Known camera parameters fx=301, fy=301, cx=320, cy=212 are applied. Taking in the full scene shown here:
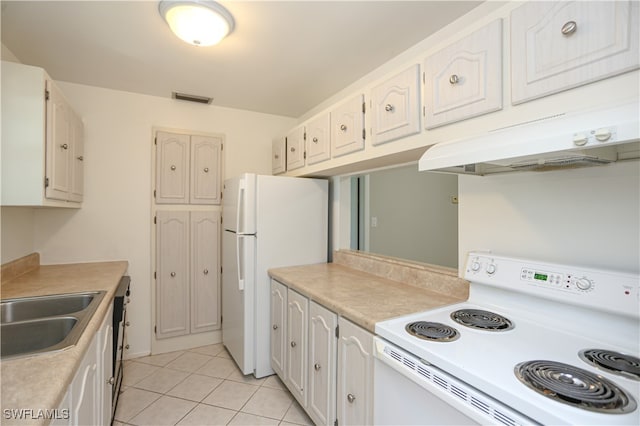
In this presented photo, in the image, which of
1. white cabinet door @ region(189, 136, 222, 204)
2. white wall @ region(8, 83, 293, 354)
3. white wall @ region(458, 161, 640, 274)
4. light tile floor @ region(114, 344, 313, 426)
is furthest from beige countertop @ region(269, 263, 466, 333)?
white wall @ region(8, 83, 293, 354)

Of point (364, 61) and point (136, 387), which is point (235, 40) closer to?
point (364, 61)

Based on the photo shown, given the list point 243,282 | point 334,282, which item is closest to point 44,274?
point 243,282

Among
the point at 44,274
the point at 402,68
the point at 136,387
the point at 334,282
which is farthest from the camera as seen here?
the point at 136,387

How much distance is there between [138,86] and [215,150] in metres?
0.85

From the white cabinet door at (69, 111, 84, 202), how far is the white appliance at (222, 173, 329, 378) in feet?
3.76

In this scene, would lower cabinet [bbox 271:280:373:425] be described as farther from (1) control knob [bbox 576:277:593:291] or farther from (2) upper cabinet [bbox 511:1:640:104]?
(2) upper cabinet [bbox 511:1:640:104]

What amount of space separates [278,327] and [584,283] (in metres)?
1.91

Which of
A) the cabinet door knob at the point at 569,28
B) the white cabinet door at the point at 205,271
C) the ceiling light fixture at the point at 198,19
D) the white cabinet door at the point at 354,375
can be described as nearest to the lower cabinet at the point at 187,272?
the white cabinet door at the point at 205,271

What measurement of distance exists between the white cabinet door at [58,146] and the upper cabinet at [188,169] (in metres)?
0.80

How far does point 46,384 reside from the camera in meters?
0.84

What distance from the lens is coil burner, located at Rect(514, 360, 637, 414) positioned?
75cm

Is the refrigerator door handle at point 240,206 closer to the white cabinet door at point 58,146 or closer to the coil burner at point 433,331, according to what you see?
the white cabinet door at point 58,146

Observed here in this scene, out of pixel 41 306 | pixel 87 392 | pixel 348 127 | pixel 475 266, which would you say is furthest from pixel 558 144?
pixel 41 306

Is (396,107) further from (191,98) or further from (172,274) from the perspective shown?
(172,274)
